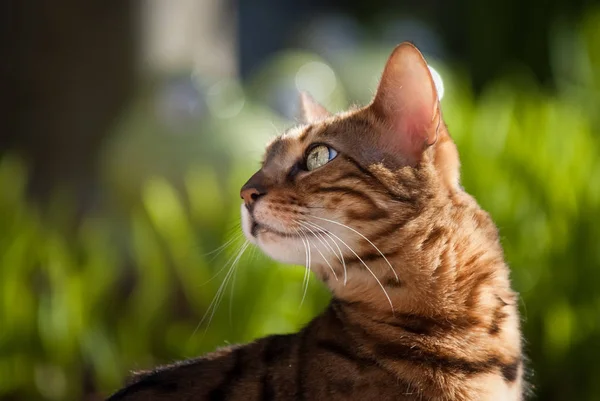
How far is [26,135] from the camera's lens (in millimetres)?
3119

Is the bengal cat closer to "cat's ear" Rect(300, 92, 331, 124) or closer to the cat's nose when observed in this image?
the cat's nose

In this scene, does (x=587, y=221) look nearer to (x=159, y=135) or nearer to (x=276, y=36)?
(x=159, y=135)

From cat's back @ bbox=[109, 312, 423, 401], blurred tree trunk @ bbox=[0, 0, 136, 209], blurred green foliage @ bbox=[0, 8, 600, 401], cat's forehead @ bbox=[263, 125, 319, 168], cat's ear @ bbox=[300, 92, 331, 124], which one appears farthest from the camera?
blurred tree trunk @ bbox=[0, 0, 136, 209]

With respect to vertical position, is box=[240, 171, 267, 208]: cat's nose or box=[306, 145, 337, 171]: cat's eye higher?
box=[306, 145, 337, 171]: cat's eye

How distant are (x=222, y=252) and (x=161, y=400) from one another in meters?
0.98

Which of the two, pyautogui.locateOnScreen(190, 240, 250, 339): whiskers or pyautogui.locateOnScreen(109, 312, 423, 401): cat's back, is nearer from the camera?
pyautogui.locateOnScreen(109, 312, 423, 401): cat's back

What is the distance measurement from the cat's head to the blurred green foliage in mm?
692

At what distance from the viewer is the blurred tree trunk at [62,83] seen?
118 inches

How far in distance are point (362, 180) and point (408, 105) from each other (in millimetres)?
109

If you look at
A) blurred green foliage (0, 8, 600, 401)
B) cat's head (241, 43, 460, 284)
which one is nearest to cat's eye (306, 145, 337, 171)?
cat's head (241, 43, 460, 284)

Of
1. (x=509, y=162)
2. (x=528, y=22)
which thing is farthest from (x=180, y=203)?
(x=528, y=22)

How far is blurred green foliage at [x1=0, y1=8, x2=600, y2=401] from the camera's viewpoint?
1854mm

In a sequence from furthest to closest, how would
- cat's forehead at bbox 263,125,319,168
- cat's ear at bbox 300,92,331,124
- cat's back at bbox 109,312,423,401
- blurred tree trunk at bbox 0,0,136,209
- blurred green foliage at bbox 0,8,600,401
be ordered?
blurred tree trunk at bbox 0,0,136,209, blurred green foliage at bbox 0,8,600,401, cat's ear at bbox 300,92,331,124, cat's forehead at bbox 263,125,319,168, cat's back at bbox 109,312,423,401

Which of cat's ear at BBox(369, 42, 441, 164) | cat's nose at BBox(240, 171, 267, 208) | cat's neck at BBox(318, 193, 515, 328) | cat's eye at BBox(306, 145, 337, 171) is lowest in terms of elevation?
cat's neck at BBox(318, 193, 515, 328)
